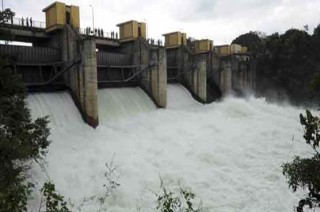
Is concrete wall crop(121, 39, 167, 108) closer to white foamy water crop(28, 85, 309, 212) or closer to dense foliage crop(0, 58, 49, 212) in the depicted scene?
white foamy water crop(28, 85, 309, 212)

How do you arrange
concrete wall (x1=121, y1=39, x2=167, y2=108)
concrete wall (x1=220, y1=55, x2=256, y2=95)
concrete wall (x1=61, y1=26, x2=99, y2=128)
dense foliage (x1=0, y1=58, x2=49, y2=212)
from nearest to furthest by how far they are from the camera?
dense foliage (x1=0, y1=58, x2=49, y2=212) → concrete wall (x1=61, y1=26, x2=99, y2=128) → concrete wall (x1=121, y1=39, x2=167, y2=108) → concrete wall (x1=220, y1=55, x2=256, y2=95)

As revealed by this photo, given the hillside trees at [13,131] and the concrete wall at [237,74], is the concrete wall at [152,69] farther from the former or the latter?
the hillside trees at [13,131]

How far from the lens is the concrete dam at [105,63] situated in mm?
13688

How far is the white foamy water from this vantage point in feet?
27.2

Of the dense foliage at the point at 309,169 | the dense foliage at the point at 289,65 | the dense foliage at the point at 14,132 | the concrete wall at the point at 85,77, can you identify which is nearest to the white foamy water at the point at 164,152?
the concrete wall at the point at 85,77

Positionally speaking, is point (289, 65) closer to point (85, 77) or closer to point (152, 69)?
point (152, 69)

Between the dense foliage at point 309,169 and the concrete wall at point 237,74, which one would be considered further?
the concrete wall at point 237,74

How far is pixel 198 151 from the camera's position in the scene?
11.7 metres

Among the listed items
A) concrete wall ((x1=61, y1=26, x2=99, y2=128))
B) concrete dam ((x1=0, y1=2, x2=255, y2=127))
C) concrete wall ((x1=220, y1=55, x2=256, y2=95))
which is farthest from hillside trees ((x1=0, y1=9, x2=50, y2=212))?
concrete wall ((x1=220, y1=55, x2=256, y2=95))

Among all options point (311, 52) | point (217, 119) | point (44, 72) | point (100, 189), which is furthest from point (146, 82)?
point (311, 52)

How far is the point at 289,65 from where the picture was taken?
31375mm

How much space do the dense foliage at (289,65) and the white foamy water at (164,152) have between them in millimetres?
14719

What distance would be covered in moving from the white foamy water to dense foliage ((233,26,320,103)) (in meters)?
14.7

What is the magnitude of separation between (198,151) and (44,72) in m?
7.89
